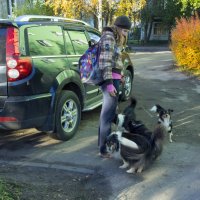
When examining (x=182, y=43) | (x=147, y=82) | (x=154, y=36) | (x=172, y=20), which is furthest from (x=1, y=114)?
(x=154, y=36)

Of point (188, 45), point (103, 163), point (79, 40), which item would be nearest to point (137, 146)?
point (103, 163)

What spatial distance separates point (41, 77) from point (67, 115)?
0.93m

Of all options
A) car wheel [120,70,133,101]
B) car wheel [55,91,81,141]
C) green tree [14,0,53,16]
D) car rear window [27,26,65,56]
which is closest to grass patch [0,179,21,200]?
car wheel [55,91,81,141]

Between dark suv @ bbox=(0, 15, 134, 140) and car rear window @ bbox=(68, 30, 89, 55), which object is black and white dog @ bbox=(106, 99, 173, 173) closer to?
dark suv @ bbox=(0, 15, 134, 140)

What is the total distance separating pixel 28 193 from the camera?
3895 millimetres

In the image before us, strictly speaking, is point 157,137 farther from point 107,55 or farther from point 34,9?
point 34,9

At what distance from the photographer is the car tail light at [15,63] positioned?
15.7 ft

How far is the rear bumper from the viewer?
482 centimetres

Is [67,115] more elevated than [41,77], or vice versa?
[41,77]

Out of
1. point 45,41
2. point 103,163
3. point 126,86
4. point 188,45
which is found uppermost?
point 45,41

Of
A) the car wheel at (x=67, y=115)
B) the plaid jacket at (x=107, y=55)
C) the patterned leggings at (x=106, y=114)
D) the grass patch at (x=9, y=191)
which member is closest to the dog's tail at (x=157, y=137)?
the patterned leggings at (x=106, y=114)

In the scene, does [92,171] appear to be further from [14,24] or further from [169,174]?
[14,24]

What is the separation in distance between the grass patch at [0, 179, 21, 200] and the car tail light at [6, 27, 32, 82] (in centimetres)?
139

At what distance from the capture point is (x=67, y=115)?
5.71 m
